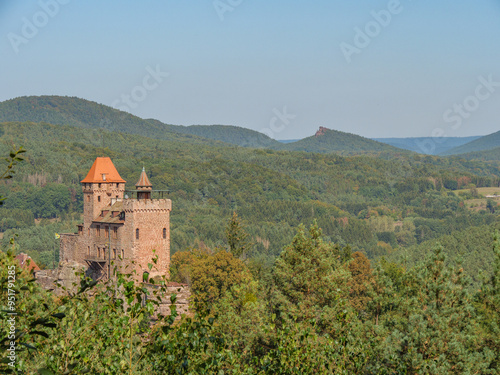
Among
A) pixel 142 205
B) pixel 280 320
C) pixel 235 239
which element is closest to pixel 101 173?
pixel 142 205

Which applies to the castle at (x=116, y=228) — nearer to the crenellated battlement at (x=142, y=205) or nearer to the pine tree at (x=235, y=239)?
the crenellated battlement at (x=142, y=205)

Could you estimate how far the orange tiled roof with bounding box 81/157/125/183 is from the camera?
2201 inches

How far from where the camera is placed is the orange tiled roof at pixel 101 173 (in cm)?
5591

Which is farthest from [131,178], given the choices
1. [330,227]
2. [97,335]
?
[97,335]

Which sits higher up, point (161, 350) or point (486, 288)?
point (161, 350)

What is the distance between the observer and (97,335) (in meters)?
14.6

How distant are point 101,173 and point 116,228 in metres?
7.05

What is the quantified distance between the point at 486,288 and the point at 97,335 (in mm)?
22661

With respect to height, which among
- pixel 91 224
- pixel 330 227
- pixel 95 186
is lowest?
pixel 330 227

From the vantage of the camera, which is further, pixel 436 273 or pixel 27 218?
pixel 27 218

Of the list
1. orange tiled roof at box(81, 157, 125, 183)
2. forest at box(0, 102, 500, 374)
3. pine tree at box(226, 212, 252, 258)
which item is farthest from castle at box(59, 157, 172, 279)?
pine tree at box(226, 212, 252, 258)

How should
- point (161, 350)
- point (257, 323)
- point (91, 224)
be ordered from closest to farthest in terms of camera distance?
1. point (161, 350)
2. point (257, 323)
3. point (91, 224)

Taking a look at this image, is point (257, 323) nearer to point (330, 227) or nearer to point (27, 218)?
Result: point (27, 218)

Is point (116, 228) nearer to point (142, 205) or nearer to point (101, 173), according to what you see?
point (142, 205)
